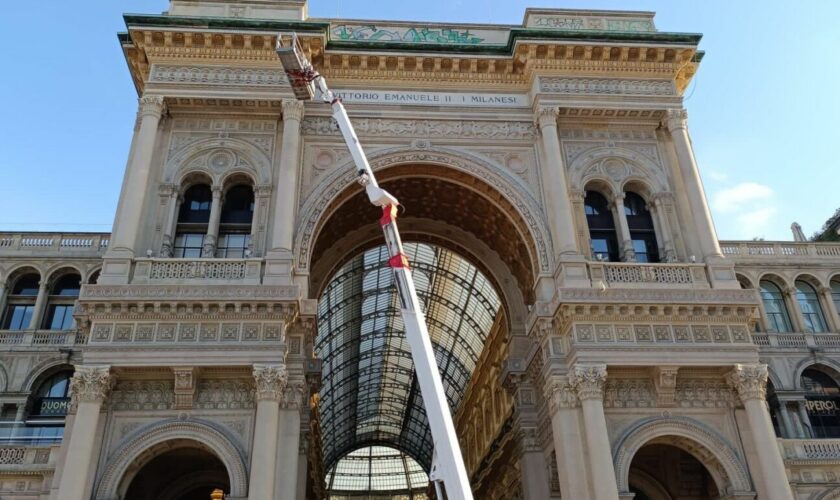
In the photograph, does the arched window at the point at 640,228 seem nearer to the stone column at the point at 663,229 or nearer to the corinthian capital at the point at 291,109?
the stone column at the point at 663,229

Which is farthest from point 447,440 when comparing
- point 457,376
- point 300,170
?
point 457,376

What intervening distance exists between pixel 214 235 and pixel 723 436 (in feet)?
56.9

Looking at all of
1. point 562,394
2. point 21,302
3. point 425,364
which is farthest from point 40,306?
point 425,364

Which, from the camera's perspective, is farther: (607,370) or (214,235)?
(214,235)

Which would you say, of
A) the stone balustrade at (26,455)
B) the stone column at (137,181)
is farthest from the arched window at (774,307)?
the stone balustrade at (26,455)

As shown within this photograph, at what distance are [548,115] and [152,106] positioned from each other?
1406 cm

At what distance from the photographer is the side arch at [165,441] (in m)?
19.5

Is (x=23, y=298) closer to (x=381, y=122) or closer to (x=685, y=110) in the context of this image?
(x=381, y=122)

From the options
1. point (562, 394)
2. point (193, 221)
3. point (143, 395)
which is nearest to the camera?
point (143, 395)

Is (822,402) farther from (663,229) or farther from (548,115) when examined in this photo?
(548,115)

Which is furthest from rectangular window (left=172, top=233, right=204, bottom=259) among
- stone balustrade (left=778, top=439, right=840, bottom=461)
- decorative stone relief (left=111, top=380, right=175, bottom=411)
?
stone balustrade (left=778, top=439, right=840, bottom=461)

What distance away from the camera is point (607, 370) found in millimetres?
21578

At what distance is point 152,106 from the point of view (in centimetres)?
2467

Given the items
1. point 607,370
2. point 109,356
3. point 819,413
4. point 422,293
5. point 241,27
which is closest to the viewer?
point 109,356
